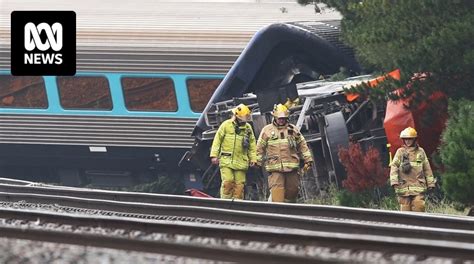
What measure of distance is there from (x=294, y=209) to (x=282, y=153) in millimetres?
4397

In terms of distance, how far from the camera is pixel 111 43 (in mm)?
21625

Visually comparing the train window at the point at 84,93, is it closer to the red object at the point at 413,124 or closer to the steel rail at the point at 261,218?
the red object at the point at 413,124

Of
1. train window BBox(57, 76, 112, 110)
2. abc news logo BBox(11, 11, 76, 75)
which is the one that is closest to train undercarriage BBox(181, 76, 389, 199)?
train window BBox(57, 76, 112, 110)

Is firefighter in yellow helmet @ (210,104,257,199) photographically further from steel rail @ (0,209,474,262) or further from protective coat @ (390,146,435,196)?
steel rail @ (0,209,474,262)

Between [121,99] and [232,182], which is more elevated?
[232,182]

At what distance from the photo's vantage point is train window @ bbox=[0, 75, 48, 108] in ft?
72.4

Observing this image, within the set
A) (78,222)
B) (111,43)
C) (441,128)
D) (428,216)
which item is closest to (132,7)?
(111,43)

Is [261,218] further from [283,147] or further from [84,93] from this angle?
[84,93]

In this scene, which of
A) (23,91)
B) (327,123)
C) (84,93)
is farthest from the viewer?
(23,91)

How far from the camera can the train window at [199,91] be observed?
20.7 meters

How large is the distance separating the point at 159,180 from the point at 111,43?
2.24 m

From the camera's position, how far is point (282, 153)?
15.0 m

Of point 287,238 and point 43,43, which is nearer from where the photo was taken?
point 287,238

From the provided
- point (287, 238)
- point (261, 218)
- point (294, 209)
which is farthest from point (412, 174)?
point (287, 238)
